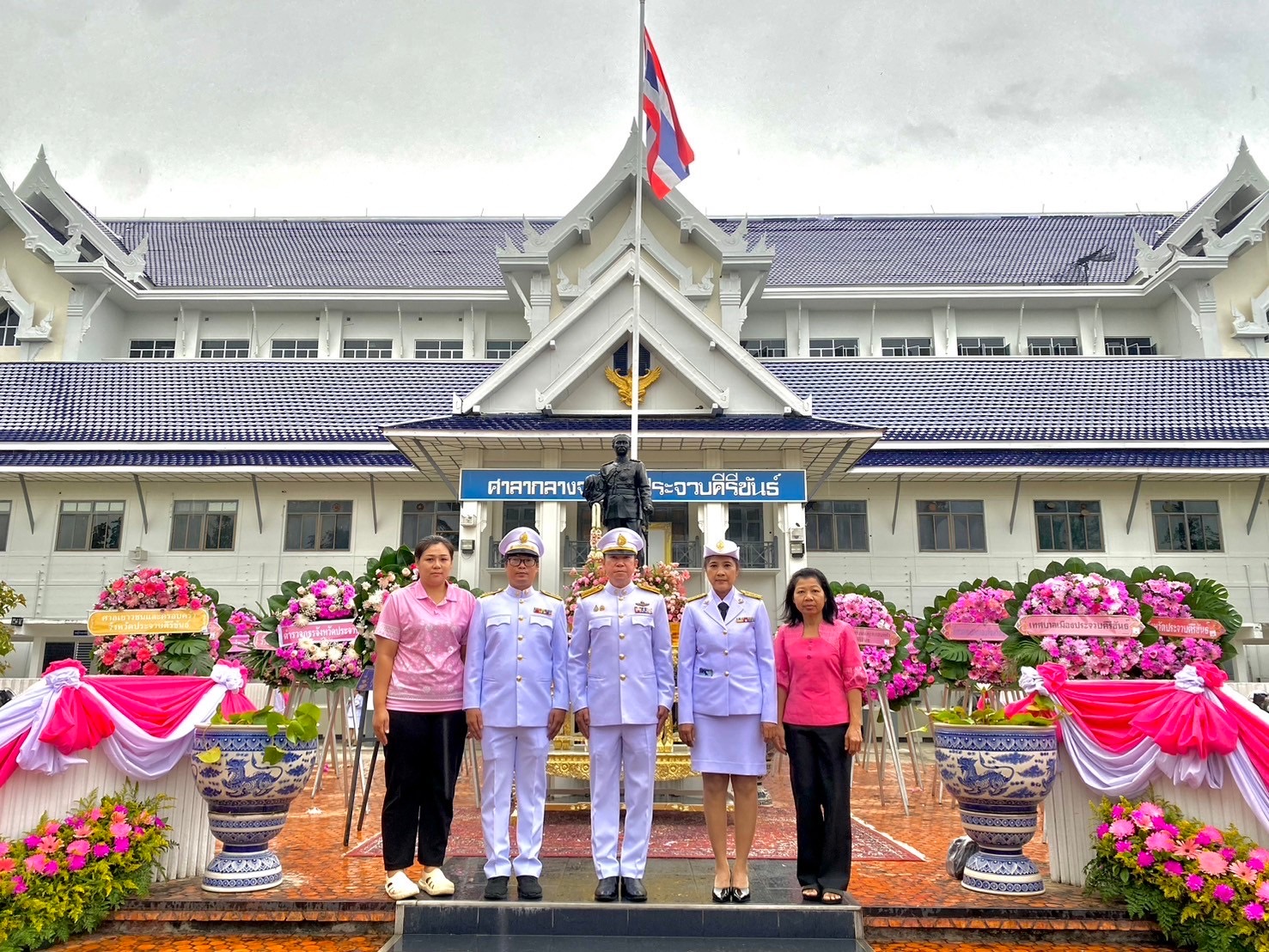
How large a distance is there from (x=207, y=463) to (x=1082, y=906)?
1541 cm

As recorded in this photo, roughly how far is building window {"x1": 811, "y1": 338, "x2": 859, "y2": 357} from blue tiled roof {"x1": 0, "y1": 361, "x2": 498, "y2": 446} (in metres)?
9.88

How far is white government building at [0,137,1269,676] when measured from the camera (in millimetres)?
14703

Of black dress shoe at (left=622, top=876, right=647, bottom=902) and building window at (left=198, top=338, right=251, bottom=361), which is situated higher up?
building window at (left=198, top=338, right=251, bottom=361)

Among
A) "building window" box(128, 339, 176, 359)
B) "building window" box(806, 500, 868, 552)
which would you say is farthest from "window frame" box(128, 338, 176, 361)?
"building window" box(806, 500, 868, 552)

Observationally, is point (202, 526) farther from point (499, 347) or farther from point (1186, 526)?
point (1186, 526)

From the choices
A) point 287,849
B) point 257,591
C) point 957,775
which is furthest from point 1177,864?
point 257,591

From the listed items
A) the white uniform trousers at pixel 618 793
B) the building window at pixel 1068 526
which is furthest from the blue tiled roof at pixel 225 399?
the white uniform trousers at pixel 618 793

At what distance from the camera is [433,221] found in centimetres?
3077

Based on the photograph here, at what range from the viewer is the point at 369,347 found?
2561 cm

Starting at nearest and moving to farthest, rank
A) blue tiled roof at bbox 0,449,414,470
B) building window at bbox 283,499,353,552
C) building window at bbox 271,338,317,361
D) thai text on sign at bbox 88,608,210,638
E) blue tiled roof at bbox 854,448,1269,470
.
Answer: thai text on sign at bbox 88,608,210,638 → blue tiled roof at bbox 854,448,1269,470 → blue tiled roof at bbox 0,449,414,470 → building window at bbox 283,499,353,552 → building window at bbox 271,338,317,361

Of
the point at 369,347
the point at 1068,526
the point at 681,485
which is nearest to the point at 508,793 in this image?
the point at 681,485

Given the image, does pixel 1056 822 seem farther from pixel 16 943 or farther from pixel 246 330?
pixel 246 330

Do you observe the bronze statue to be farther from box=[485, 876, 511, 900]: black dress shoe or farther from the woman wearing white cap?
box=[485, 876, 511, 900]: black dress shoe

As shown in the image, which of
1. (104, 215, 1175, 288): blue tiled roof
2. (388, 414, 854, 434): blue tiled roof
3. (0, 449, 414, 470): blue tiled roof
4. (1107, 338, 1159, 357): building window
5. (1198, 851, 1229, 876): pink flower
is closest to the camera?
(1198, 851, 1229, 876): pink flower
